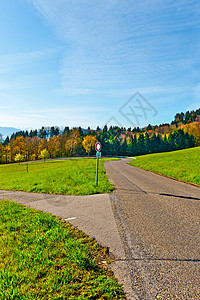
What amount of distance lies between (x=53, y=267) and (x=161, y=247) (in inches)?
103

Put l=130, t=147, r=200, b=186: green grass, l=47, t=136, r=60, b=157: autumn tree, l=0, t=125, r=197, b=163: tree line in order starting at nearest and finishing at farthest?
l=130, t=147, r=200, b=186: green grass
l=0, t=125, r=197, b=163: tree line
l=47, t=136, r=60, b=157: autumn tree

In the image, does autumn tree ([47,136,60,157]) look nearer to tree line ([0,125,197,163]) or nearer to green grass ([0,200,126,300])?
tree line ([0,125,197,163])

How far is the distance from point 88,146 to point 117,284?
82.7m

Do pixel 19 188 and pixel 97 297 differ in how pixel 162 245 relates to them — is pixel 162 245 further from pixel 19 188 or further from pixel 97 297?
pixel 19 188

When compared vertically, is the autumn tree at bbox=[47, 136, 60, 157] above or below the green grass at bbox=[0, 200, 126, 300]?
above

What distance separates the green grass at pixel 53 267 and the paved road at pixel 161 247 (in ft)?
2.00

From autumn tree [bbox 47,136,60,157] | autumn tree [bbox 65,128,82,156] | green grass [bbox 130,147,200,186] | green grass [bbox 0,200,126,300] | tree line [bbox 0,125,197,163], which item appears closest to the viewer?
green grass [bbox 0,200,126,300]

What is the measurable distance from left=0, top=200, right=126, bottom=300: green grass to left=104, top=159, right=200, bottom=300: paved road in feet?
2.00

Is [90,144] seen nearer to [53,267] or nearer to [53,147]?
[53,147]

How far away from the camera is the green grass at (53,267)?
2.99m

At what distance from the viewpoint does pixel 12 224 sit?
21.0 ft

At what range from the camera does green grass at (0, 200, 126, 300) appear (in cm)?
299

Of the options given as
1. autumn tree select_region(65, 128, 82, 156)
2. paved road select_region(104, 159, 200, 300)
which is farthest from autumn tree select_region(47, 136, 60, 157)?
paved road select_region(104, 159, 200, 300)

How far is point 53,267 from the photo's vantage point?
12.0ft
